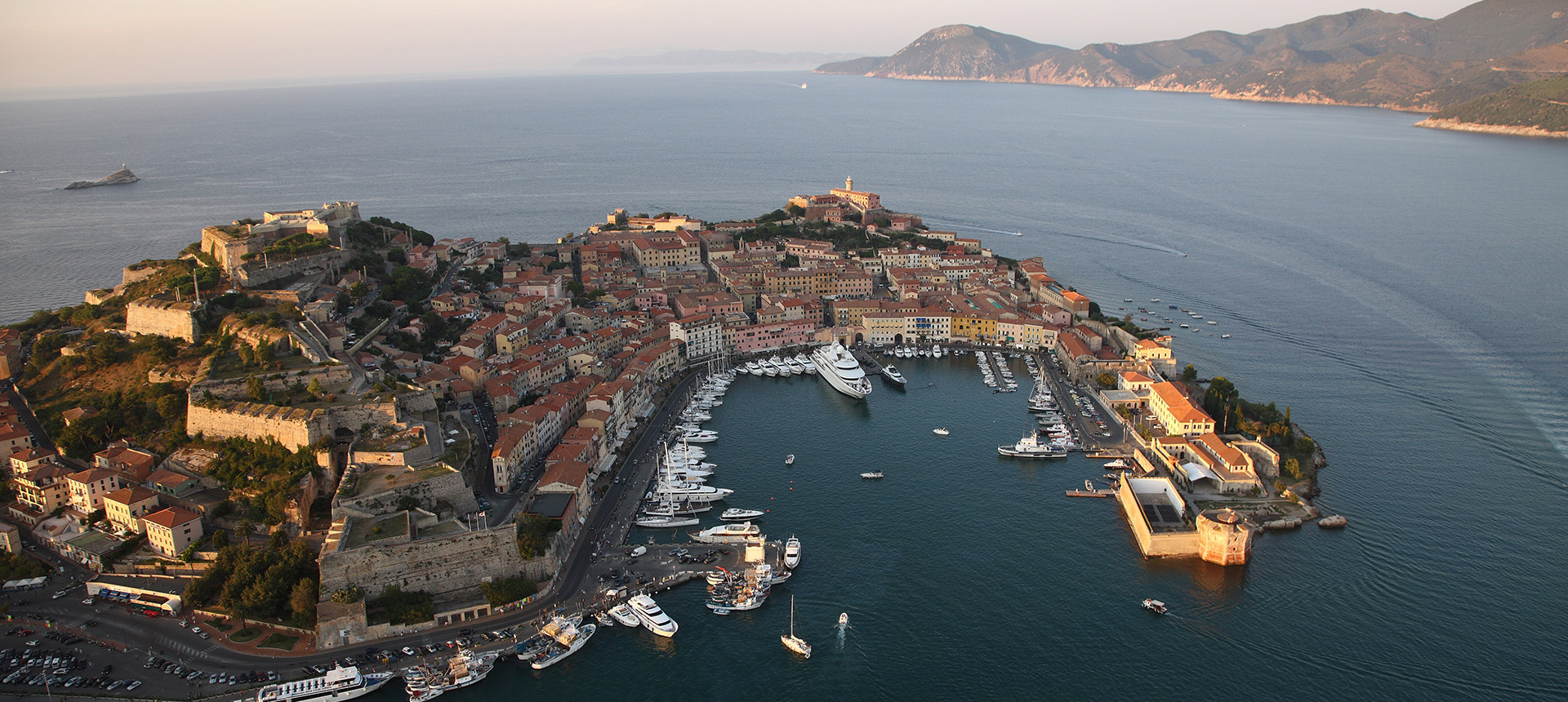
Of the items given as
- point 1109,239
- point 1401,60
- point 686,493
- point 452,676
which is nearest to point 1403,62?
point 1401,60

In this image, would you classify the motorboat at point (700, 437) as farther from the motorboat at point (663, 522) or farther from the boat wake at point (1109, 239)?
the boat wake at point (1109, 239)

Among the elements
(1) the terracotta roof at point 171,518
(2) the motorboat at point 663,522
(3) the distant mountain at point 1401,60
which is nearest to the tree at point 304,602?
(1) the terracotta roof at point 171,518

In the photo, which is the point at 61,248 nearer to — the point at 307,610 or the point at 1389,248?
the point at 307,610

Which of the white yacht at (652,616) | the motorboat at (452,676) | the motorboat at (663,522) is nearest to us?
the motorboat at (452,676)

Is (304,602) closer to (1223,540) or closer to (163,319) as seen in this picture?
(163,319)

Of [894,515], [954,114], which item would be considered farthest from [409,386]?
[954,114]

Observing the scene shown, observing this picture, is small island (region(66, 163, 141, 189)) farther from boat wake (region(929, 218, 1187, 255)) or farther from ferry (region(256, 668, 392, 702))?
ferry (region(256, 668, 392, 702))

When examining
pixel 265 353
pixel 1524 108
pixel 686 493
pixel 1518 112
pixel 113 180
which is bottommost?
pixel 686 493
